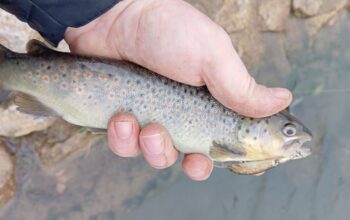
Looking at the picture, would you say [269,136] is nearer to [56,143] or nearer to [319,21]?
[56,143]

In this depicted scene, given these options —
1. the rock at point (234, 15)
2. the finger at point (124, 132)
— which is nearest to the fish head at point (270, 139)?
the finger at point (124, 132)

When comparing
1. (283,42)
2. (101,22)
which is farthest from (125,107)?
(283,42)

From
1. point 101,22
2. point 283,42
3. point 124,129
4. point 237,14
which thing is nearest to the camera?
point 124,129

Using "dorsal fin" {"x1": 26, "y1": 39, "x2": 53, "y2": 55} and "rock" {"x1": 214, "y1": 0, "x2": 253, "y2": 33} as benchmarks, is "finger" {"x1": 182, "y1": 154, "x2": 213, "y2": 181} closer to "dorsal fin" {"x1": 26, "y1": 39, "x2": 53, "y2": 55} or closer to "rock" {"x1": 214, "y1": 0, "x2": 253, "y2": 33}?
"dorsal fin" {"x1": 26, "y1": 39, "x2": 53, "y2": 55}

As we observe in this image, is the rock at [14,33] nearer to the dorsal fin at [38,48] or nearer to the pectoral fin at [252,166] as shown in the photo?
the dorsal fin at [38,48]

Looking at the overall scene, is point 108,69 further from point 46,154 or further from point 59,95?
point 46,154

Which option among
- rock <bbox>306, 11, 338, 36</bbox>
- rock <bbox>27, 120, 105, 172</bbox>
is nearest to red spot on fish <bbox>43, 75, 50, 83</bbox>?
rock <bbox>27, 120, 105, 172</bbox>

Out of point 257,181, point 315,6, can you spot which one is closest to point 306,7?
point 315,6

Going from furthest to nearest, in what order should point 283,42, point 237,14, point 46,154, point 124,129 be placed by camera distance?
1. point 283,42
2. point 237,14
3. point 46,154
4. point 124,129
